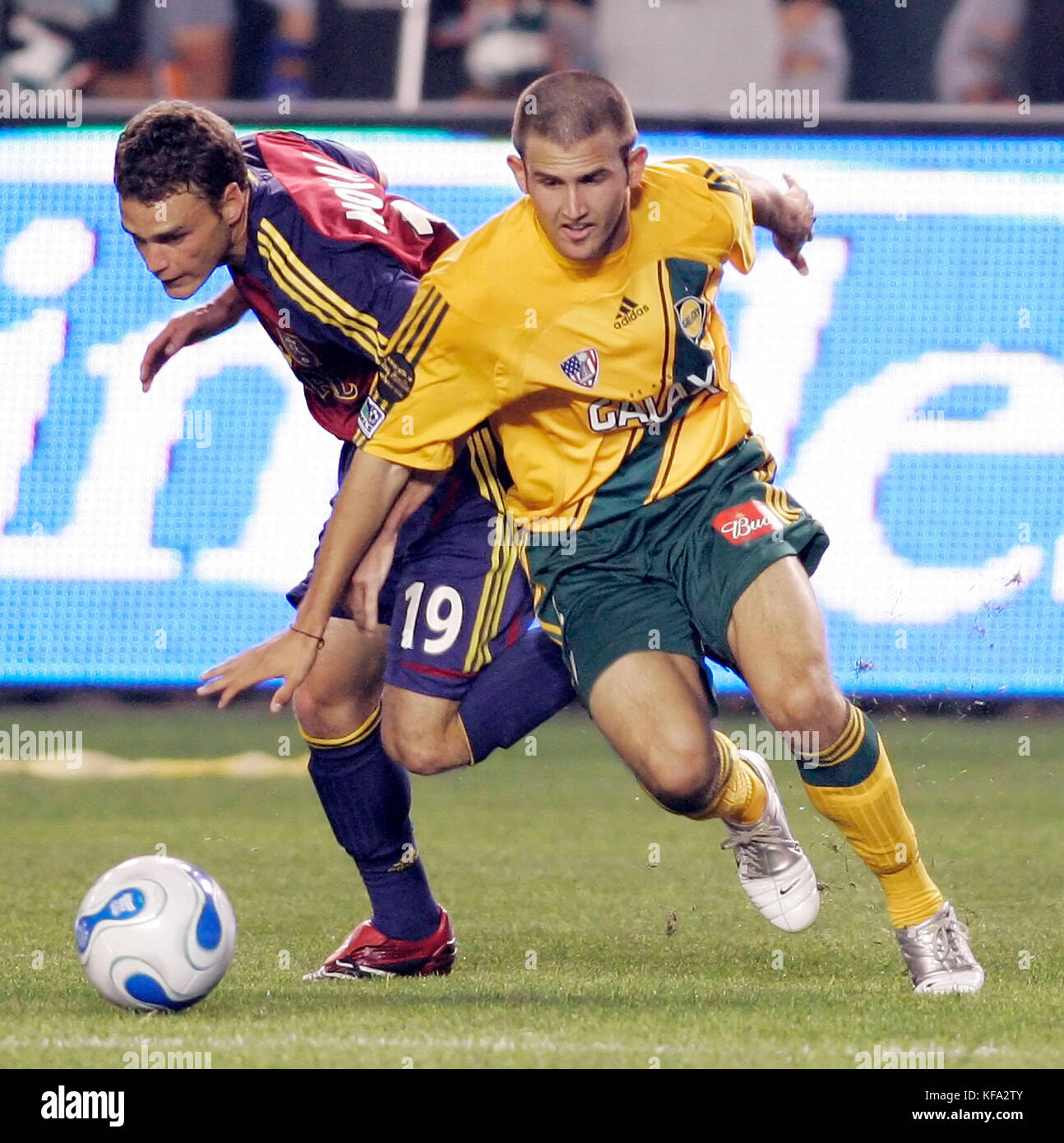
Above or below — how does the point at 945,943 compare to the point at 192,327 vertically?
below

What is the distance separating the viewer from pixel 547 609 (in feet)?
14.3

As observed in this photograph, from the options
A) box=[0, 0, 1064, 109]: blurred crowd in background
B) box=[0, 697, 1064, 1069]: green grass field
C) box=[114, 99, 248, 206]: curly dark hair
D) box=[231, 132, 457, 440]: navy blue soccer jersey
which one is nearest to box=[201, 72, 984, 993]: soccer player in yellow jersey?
box=[231, 132, 457, 440]: navy blue soccer jersey

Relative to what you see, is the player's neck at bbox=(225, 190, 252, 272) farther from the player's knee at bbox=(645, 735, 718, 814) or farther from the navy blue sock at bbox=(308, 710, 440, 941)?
the player's knee at bbox=(645, 735, 718, 814)

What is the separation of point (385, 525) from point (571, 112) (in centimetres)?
96

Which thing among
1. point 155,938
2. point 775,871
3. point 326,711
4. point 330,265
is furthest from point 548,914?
point 330,265

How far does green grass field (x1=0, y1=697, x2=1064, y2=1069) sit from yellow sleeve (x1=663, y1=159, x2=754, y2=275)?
1.56 m

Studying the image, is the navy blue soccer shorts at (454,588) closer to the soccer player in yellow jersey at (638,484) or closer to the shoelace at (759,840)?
the soccer player in yellow jersey at (638,484)

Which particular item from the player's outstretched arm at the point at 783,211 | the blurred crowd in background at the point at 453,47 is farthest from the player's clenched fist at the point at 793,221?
the blurred crowd in background at the point at 453,47

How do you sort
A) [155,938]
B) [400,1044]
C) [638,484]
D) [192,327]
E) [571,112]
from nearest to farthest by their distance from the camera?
[400,1044], [155,938], [571,112], [638,484], [192,327]

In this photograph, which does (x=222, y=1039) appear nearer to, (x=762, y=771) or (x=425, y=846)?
(x=762, y=771)

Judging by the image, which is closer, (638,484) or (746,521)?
(746,521)

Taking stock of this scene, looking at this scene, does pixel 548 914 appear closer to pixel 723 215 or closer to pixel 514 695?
pixel 514 695

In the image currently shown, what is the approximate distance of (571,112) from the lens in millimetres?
3834

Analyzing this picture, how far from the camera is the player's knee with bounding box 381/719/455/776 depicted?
4309 mm
